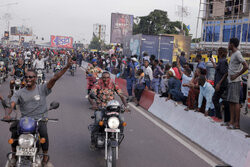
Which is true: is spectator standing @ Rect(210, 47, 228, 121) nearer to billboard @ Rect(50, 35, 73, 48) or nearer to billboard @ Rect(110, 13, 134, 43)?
billboard @ Rect(110, 13, 134, 43)

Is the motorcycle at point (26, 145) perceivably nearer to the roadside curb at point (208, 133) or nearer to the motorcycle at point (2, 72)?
the roadside curb at point (208, 133)

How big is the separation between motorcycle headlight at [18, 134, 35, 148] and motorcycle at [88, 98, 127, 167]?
4.67 ft

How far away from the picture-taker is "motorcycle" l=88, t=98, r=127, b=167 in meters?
5.32

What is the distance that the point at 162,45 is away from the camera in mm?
27297

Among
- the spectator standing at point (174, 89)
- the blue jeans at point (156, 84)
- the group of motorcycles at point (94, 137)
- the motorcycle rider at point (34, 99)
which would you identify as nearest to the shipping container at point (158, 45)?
the blue jeans at point (156, 84)

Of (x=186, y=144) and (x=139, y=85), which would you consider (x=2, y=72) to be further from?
(x=186, y=144)

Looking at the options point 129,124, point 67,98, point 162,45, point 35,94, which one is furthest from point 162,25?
point 35,94

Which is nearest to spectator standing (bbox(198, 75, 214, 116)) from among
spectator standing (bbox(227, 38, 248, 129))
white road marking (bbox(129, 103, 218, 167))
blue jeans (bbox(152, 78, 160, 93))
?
spectator standing (bbox(227, 38, 248, 129))

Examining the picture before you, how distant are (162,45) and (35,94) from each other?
23.0 metres

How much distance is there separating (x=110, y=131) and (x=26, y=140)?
160 cm

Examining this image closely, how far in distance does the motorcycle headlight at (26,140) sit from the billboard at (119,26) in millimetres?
52378

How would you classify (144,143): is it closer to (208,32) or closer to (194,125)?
(194,125)

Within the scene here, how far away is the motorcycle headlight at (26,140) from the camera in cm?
425

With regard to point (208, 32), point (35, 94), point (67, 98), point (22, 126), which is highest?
point (208, 32)
